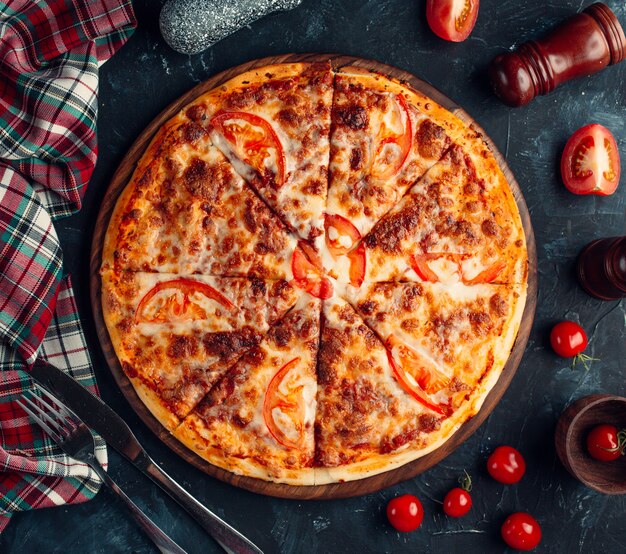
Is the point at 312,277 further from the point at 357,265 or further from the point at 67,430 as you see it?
the point at 67,430

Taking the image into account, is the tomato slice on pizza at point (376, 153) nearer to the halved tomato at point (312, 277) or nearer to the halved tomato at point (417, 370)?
the halved tomato at point (312, 277)

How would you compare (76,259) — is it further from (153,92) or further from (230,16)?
(230,16)

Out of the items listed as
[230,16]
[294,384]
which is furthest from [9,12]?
[294,384]

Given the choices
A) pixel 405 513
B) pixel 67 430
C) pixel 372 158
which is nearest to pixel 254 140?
pixel 372 158

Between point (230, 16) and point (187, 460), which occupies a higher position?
point (230, 16)

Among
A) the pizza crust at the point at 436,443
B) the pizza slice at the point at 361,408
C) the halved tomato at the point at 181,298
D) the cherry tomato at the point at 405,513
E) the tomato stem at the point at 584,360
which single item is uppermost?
the halved tomato at the point at 181,298

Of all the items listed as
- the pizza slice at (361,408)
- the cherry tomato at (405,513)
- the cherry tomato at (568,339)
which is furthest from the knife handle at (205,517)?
the cherry tomato at (568,339)

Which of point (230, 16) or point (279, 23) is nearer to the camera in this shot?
point (230, 16)
